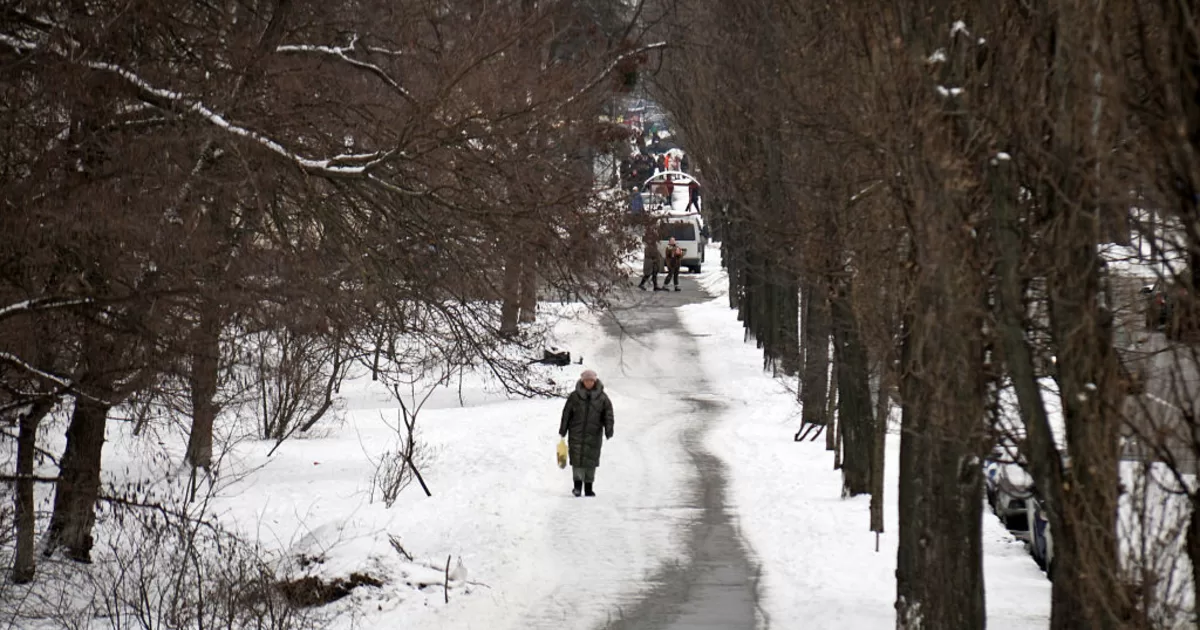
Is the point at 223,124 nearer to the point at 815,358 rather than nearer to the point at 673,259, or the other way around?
the point at 815,358

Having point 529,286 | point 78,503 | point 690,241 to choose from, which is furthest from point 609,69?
point 690,241

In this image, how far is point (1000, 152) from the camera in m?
8.03

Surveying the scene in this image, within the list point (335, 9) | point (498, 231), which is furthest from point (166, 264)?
point (335, 9)

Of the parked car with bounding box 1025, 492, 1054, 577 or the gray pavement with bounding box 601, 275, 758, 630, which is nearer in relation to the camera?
the gray pavement with bounding box 601, 275, 758, 630

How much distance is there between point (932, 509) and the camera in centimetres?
1126

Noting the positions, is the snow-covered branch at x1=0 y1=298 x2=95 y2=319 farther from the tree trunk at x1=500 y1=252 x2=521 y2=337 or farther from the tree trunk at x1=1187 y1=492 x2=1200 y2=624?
the tree trunk at x1=1187 y1=492 x2=1200 y2=624

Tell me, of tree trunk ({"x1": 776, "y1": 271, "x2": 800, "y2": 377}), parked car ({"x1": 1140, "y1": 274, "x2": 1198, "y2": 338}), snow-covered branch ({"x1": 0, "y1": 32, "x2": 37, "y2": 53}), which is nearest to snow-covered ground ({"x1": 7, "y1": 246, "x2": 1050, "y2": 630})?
tree trunk ({"x1": 776, "y1": 271, "x2": 800, "y2": 377})

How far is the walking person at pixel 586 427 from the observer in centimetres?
2045

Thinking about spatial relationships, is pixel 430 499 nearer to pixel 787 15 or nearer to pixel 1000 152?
pixel 787 15

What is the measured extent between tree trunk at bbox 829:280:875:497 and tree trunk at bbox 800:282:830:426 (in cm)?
56

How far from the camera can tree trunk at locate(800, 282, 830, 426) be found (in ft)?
70.2

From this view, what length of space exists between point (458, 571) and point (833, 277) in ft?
17.9

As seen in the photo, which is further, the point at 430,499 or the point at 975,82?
the point at 430,499

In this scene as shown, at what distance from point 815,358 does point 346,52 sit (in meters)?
11.7
